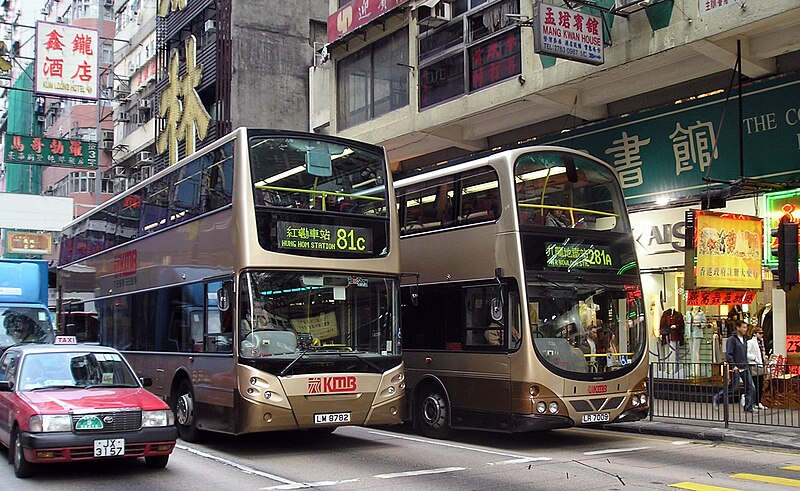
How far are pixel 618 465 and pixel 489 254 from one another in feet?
11.7

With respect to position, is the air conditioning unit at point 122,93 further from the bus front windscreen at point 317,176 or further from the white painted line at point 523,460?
the white painted line at point 523,460

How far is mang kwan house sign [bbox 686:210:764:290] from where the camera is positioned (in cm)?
1501

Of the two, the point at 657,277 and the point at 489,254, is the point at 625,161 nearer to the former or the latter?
the point at 657,277

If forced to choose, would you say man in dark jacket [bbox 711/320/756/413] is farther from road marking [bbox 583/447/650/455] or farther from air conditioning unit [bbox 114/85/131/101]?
air conditioning unit [bbox 114/85/131/101]

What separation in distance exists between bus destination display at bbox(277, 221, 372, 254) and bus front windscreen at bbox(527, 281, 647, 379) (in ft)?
8.02

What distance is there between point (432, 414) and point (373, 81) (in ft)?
40.2

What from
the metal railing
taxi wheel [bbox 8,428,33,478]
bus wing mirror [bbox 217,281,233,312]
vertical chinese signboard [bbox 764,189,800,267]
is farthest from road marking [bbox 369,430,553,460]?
vertical chinese signboard [bbox 764,189,800,267]

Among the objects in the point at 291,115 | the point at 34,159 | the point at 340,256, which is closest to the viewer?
the point at 340,256

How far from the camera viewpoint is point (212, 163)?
42.7 feet

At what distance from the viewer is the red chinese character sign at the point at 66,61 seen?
3027cm

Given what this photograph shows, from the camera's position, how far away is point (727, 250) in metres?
15.3

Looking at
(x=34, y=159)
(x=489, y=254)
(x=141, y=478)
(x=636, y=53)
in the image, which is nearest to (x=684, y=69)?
(x=636, y=53)

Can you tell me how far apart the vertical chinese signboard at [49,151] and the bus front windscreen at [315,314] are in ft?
74.1

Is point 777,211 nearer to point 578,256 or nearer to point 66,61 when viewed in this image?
point 578,256
